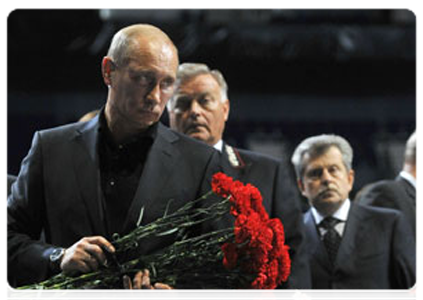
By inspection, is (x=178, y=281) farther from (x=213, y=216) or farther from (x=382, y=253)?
(x=382, y=253)

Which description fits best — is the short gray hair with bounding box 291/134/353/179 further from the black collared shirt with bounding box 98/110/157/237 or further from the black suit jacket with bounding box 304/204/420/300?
the black collared shirt with bounding box 98/110/157/237

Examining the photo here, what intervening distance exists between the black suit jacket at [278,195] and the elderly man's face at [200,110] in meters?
0.11

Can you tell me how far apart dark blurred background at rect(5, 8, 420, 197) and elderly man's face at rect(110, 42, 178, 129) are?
507cm

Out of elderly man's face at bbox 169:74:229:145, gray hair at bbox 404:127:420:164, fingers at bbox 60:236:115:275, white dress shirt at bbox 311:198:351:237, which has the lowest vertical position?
white dress shirt at bbox 311:198:351:237

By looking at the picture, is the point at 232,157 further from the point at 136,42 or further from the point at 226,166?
the point at 136,42

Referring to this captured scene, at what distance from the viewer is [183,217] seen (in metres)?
2.21

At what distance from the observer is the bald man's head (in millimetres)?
2283

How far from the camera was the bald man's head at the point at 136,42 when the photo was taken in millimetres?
2283

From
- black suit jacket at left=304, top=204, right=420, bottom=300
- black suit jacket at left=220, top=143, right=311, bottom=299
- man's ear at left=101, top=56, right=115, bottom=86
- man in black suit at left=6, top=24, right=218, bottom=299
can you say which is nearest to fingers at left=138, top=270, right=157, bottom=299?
man in black suit at left=6, top=24, right=218, bottom=299

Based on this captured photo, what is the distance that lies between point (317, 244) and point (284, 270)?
61.2 inches

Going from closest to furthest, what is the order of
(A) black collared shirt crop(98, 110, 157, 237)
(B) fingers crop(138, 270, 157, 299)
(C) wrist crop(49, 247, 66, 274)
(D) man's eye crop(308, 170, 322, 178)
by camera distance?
(B) fingers crop(138, 270, 157, 299) < (C) wrist crop(49, 247, 66, 274) < (A) black collared shirt crop(98, 110, 157, 237) < (D) man's eye crop(308, 170, 322, 178)

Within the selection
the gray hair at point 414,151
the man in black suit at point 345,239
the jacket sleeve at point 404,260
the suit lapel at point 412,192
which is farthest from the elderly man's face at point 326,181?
the gray hair at point 414,151

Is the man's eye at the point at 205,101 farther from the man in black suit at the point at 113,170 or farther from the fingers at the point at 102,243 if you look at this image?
the fingers at the point at 102,243

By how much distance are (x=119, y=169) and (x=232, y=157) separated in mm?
1054
